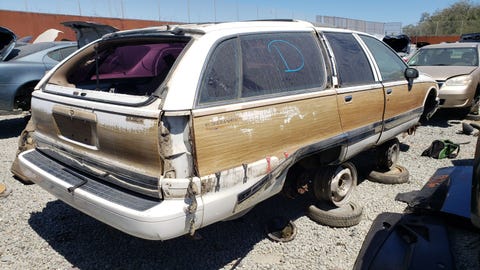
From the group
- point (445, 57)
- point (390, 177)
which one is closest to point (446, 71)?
point (445, 57)

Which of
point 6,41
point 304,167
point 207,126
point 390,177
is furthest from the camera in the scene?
point 6,41

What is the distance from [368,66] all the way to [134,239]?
A: 2.87 m

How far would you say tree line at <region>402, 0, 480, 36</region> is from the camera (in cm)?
3631

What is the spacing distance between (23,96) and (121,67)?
117 inches

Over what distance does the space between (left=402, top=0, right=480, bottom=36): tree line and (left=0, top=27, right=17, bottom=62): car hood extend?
38723 millimetres

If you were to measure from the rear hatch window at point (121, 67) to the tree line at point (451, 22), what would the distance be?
38.6 m

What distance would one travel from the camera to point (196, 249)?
3033mm

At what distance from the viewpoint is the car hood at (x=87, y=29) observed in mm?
5879

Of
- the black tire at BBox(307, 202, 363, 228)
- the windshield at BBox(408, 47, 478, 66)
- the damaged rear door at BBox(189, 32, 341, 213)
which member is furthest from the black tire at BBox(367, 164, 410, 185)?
the windshield at BBox(408, 47, 478, 66)

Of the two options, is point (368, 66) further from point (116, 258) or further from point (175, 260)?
point (116, 258)

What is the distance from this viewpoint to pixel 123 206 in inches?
85.8

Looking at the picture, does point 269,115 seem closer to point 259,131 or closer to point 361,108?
point 259,131

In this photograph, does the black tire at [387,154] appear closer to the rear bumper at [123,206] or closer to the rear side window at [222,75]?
the rear side window at [222,75]

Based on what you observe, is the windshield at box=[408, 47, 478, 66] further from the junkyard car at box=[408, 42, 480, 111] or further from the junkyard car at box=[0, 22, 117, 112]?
the junkyard car at box=[0, 22, 117, 112]
